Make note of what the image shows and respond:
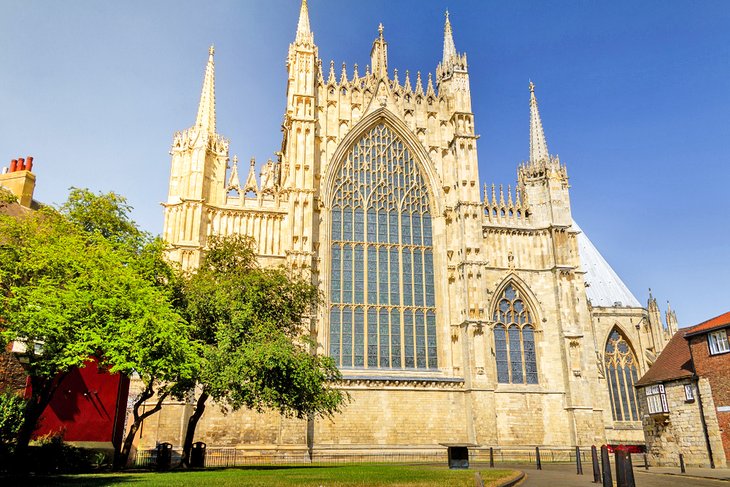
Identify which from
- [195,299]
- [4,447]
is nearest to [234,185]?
[195,299]

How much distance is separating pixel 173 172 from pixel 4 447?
17.3 m

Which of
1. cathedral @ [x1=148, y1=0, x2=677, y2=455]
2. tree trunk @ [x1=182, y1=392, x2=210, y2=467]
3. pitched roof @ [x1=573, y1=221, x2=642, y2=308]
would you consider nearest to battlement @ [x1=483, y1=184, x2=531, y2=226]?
cathedral @ [x1=148, y1=0, x2=677, y2=455]

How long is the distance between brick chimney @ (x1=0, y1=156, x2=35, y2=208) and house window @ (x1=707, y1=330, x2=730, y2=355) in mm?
30601

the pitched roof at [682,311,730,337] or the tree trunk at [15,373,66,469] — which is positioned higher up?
the pitched roof at [682,311,730,337]

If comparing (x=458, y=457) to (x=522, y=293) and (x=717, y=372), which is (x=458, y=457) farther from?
(x=522, y=293)

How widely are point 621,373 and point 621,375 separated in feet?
0.58

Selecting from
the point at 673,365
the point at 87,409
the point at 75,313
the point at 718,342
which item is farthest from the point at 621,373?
the point at 75,313

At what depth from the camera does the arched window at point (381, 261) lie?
2998 cm

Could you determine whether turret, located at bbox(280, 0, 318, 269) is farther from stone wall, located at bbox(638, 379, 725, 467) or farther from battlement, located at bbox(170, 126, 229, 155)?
stone wall, located at bbox(638, 379, 725, 467)

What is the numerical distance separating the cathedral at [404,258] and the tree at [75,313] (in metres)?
10.6

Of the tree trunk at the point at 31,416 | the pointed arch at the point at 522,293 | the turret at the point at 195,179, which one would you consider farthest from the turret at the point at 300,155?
the tree trunk at the point at 31,416

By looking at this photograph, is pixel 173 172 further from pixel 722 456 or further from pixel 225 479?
pixel 722 456

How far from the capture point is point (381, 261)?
3173 cm

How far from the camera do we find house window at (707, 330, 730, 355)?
78.6 feet
